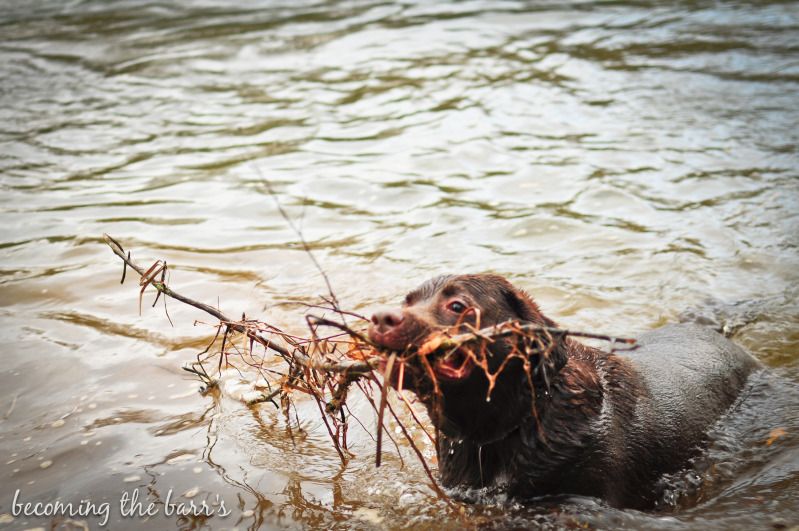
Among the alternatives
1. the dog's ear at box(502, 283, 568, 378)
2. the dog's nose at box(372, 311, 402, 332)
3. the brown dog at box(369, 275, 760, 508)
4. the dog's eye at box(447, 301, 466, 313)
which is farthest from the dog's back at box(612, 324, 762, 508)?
the dog's nose at box(372, 311, 402, 332)

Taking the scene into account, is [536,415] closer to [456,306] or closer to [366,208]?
[456,306]

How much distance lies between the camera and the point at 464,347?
12.7 ft

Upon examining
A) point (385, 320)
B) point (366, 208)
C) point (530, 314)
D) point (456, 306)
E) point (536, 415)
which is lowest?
point (366, 208)

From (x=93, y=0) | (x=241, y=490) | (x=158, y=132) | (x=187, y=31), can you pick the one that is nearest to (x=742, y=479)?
(x=241, y=490)

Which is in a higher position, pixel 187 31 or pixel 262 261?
pixel 187 31

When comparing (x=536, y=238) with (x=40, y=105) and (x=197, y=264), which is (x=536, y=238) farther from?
(x=40, y=105)

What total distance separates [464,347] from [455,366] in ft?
0.79

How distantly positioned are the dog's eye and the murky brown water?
110 centimetres

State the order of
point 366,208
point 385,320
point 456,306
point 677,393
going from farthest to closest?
point 366,208 → point 677,393 → point 456,306 → point 385,320

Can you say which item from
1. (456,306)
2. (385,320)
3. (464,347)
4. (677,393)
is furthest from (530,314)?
(677,393)

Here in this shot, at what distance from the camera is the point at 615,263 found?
8188mm

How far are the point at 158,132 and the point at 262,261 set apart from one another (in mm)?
4952

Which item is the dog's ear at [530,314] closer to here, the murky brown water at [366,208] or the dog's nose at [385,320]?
the murky brown water at [366,208]

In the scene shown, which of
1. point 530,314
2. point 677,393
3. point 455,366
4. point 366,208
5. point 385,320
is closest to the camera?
point 385,320
